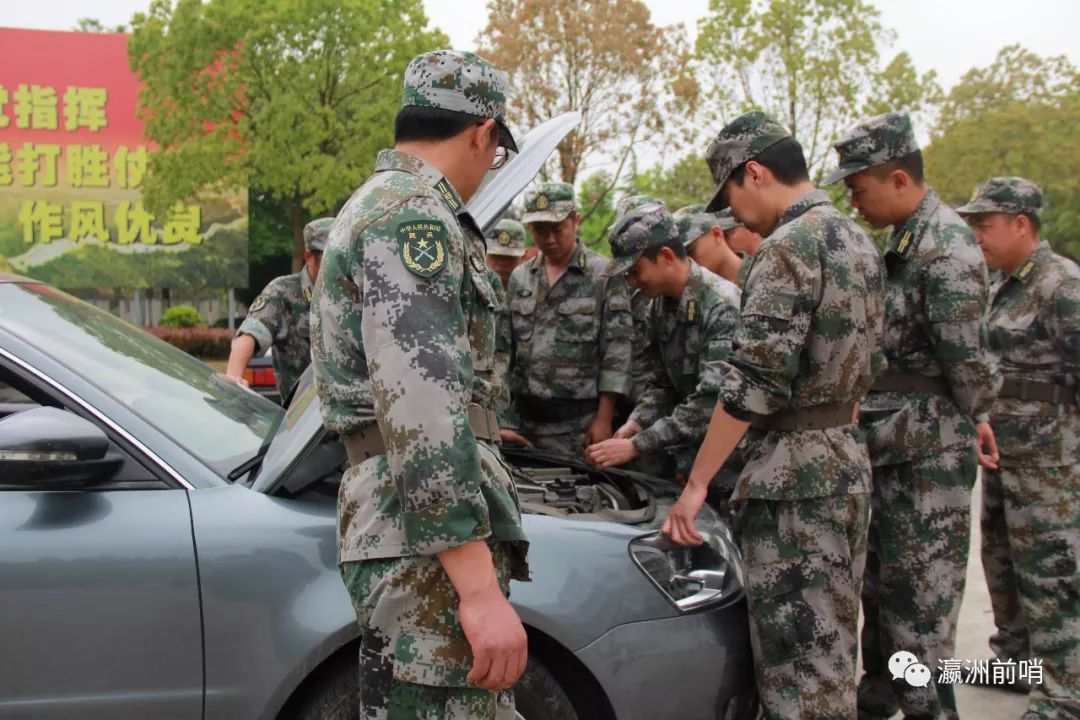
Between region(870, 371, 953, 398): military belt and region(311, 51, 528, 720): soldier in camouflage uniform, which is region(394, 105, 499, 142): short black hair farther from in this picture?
region(870, 371, 953, 398): military belt

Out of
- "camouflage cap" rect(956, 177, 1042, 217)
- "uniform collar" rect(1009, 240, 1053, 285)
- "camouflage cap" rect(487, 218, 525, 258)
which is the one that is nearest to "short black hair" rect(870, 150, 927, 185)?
"camouflage cap" rect(956, 177, 1042, 217)

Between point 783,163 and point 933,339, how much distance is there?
2.55 feet

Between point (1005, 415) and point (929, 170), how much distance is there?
2053 cm

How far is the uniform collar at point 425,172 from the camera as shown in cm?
160

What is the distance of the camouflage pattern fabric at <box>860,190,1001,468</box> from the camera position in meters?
2.81

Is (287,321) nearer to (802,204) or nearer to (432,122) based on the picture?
(802,204)

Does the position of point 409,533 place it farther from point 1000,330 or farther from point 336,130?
point 336,130

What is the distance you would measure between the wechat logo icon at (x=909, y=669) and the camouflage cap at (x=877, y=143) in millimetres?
1446

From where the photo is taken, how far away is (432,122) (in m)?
1.63

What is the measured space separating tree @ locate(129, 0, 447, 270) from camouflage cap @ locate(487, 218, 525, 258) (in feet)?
48.3

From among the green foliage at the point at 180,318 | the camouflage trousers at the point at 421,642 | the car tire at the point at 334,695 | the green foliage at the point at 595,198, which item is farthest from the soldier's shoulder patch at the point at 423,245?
the green foliage at the point at 180,318

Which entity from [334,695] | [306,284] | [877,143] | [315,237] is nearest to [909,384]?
[877,143]

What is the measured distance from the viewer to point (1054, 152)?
68.0 feet

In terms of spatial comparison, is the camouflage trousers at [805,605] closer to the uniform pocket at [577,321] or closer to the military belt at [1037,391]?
the military belt at [1037,391]
